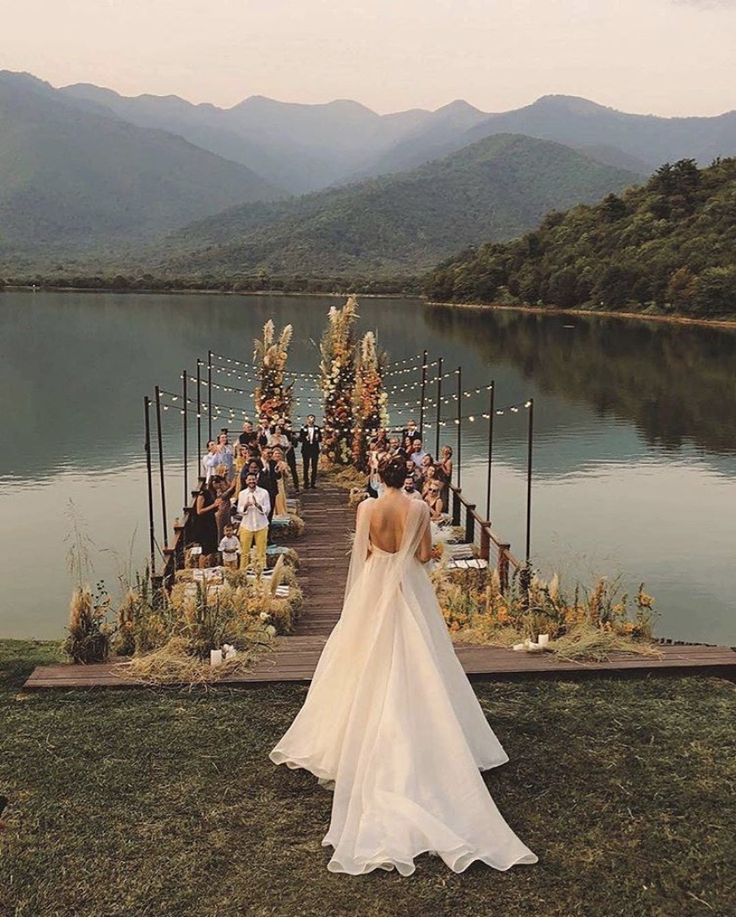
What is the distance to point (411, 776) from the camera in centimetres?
517

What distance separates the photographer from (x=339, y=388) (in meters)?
22.1

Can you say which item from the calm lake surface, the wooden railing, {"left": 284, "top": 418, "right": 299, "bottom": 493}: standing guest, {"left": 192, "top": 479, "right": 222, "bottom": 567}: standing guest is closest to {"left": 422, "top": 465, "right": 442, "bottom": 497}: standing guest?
the wooden railing

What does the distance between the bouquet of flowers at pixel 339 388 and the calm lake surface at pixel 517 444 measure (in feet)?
12.6

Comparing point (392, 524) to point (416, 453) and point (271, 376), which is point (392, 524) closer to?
point (416, 453)

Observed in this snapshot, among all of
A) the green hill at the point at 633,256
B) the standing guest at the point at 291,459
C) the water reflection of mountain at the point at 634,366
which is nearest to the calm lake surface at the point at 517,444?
the water reflection of mountain at the point at 634,366

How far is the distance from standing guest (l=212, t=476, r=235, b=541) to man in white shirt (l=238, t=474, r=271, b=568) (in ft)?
2.47

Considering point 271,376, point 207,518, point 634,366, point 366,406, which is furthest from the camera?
point 634,366

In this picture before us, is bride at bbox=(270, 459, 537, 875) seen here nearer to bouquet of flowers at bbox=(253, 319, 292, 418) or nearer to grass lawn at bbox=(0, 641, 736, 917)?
grass lawn at bbox=(0, 641, 736, 917)

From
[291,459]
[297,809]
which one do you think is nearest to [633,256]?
[291,459]

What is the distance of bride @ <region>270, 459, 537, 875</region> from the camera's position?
5.00 meters

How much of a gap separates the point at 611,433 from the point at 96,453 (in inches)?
728

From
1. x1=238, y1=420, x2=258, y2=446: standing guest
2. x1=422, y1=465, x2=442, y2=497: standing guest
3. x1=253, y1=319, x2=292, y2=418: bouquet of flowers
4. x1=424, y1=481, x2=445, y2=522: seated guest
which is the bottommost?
x1=424, y1=481, x2=445, y2=522: seated guest

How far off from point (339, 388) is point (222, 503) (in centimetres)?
875

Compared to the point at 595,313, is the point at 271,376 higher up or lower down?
→ lower down
